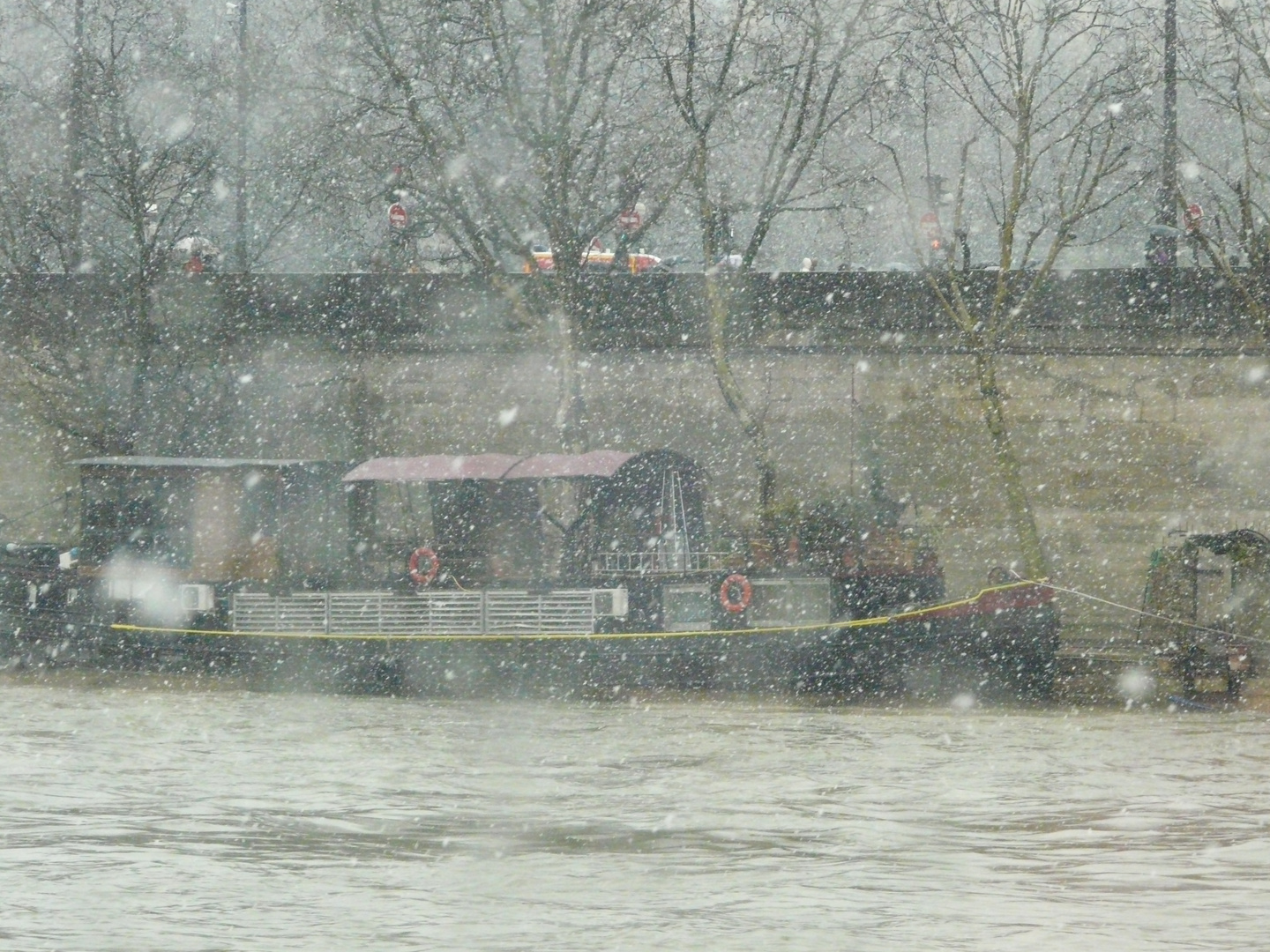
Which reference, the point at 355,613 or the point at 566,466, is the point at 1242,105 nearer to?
the point at 566,466

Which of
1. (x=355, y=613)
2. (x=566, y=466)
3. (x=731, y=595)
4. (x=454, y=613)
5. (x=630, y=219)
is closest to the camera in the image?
(x=731, y=595)

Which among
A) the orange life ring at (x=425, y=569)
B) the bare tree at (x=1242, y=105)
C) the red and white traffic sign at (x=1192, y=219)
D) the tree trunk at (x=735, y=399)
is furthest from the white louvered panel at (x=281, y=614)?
the bare tree at (x=1242, y=105)

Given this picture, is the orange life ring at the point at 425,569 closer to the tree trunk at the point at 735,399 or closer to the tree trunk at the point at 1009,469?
the tree trunk at the point at 735,399

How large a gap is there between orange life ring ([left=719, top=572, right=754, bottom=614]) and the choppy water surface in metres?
1.02

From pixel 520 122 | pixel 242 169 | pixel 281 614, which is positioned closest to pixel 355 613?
pixel 281 614

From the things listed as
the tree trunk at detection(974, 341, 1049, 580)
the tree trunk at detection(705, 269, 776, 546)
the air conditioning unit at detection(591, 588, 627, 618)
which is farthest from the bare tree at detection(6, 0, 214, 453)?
the tree trunk at detection(974, 341, 1049, 580)

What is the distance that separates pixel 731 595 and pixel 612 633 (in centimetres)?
124

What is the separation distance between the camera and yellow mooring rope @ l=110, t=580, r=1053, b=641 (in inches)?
749

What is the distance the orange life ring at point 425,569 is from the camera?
2028 cm

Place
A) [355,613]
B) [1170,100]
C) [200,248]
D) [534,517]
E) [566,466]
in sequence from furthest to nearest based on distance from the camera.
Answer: [200,248] → [1170,100] → [534,517] → [355,613] → [566,466]

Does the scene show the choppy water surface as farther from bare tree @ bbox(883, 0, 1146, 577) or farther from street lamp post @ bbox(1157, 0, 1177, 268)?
street lamp post @ bbox(1157, 0, 1177, 268)

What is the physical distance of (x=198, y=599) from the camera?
20.8 metres

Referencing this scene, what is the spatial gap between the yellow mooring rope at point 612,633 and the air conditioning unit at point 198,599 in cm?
23

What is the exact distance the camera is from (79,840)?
11.7 meters
